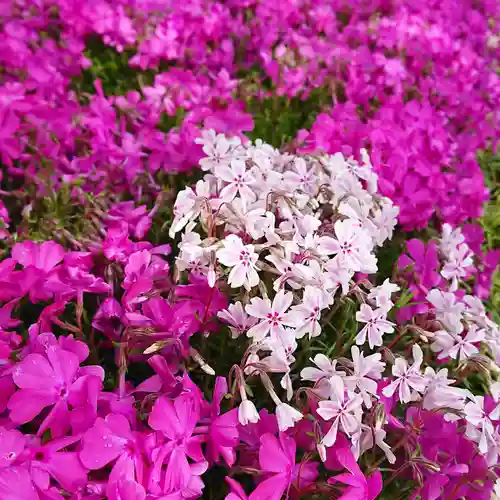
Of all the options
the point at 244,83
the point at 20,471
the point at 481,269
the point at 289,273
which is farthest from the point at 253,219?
the point at 244,83

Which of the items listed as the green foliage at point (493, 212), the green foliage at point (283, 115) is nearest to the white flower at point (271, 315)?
the green foliage at point (493, 212)

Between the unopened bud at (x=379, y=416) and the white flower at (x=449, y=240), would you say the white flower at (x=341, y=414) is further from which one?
the white flower at (x=449, y=240)

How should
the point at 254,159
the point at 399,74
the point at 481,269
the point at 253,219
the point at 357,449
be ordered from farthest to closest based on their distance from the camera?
the point at 399,74
the point at 481,269
the point at 254,159
the point at 253,219
the point at 357,449

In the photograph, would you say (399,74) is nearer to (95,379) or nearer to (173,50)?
(173,50)

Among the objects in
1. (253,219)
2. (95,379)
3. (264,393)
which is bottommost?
(264,393)

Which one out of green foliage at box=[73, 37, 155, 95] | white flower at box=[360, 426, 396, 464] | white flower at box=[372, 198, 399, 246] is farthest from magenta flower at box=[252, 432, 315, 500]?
green foliage at box=[73, 37, 155, 95]

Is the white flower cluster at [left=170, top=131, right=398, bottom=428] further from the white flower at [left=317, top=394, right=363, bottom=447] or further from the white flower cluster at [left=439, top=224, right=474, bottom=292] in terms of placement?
the white flower cluster at [left=439, top=224, right=474, bottom=292]
